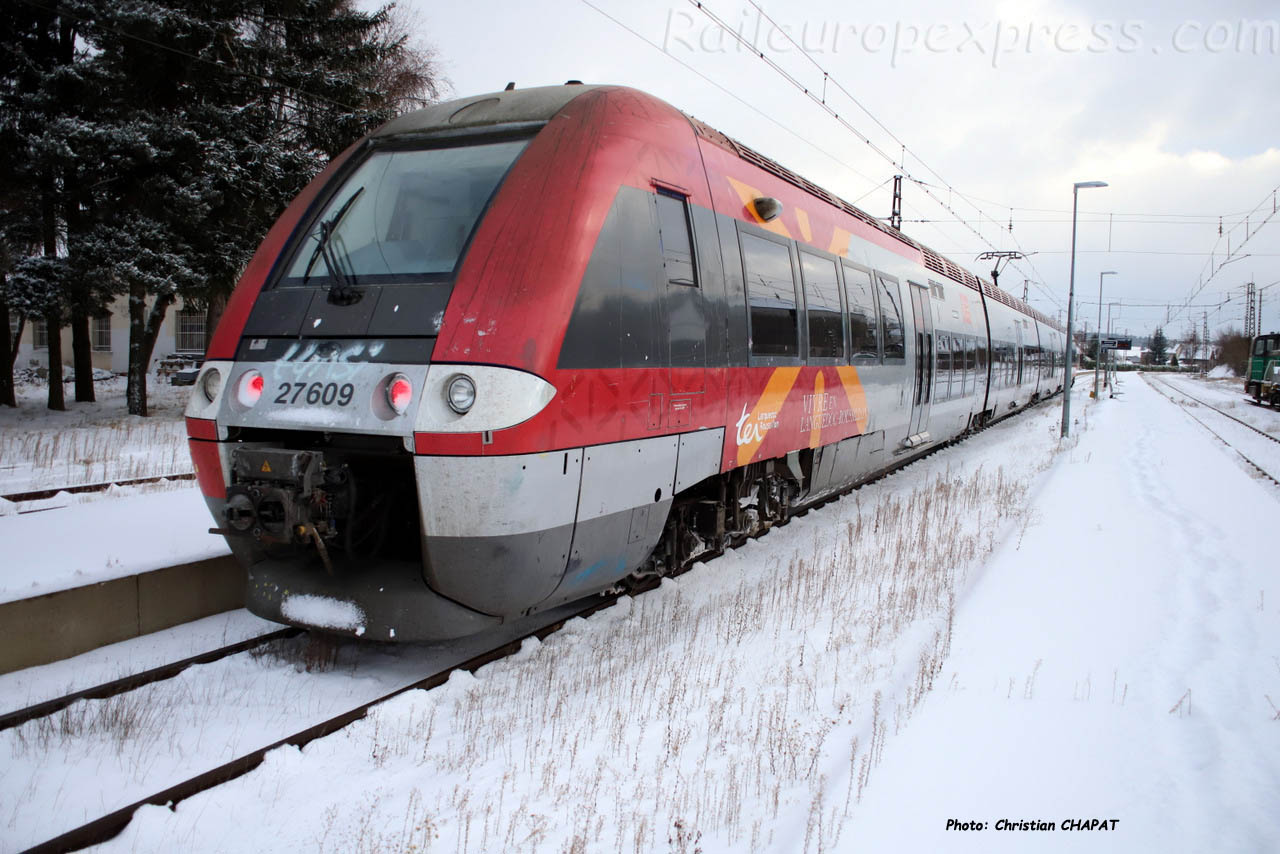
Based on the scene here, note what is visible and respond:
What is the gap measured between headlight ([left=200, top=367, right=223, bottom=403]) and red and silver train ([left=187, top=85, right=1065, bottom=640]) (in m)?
0.02

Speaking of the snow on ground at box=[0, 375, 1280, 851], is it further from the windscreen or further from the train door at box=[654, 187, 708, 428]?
the windscreen

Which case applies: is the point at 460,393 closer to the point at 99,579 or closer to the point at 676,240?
the point at 676,240

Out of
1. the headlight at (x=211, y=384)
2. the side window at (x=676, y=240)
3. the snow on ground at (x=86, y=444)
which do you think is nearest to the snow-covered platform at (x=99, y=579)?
the headlight at (x=211, y=384)

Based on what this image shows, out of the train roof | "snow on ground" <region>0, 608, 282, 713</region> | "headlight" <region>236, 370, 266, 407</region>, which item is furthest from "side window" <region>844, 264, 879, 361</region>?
"snow on ground" <region>0, 608, 282, 713</region>

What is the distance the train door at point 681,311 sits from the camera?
4863 mm

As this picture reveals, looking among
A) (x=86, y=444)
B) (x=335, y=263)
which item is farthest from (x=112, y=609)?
(x=86, y=444)

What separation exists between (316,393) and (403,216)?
1.26 metres

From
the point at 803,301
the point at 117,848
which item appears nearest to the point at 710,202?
the point at 803,301

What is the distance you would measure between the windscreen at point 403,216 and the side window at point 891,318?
5.78 metres

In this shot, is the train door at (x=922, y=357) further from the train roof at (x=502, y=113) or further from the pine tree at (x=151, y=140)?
the pine tree at (x=151, y=140)

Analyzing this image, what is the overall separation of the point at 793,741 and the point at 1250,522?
8556mm

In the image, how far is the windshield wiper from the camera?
4363 millimetres

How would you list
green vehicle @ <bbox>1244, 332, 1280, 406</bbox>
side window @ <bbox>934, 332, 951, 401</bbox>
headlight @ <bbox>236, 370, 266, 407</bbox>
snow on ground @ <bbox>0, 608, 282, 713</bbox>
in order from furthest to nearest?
green vehicle @ <bbox>1244, 332, 1280, 406</bbox> → side window @ <bbox>934, 332, 951, 401</bbox> → headlight @ <bbox>236, 370, 266, 407</bbox> → snow on ground @ <bbox>0, 608, 282, 713</bbox>

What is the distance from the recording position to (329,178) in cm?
512
